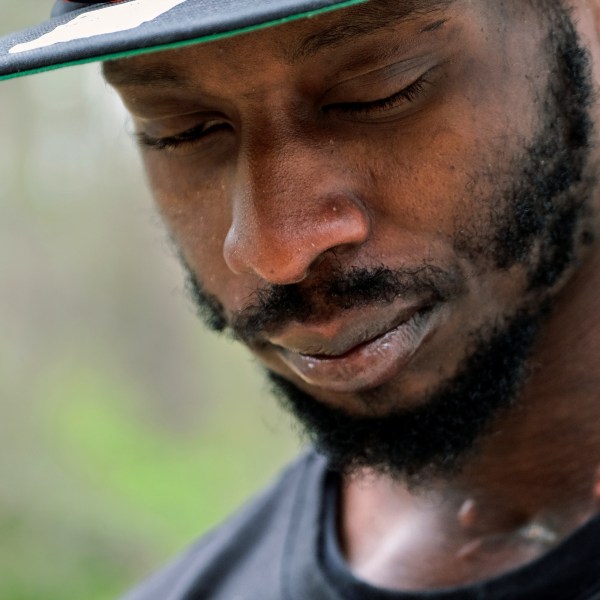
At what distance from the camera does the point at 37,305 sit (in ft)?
23.1

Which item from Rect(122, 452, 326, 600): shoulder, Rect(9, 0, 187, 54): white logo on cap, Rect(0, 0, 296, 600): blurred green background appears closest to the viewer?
Rect(9, 0, 187, 54): white logo on cap

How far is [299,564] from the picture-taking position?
194cm

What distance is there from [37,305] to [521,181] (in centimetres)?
583

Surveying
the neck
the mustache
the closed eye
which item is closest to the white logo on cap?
the closed eye

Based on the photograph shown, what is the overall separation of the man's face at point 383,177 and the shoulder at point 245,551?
19.6 inches

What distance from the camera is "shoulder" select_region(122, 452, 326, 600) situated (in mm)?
2115

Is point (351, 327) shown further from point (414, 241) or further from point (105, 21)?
point (105, 21)

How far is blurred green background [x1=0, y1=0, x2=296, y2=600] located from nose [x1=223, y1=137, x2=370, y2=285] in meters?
4.35

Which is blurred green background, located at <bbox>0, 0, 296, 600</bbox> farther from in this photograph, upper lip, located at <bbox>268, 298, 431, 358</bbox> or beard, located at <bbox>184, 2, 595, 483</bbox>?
upper lip, located at <bbox>268, 298, 431, 358</bbox>

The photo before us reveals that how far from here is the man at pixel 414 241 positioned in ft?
4.84

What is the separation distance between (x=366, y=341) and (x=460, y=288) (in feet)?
0.54

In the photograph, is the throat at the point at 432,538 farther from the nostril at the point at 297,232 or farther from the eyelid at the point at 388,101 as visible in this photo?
the eyelid at the point at 388,101

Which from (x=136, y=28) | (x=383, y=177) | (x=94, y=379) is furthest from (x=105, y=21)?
(x=94, y=379)

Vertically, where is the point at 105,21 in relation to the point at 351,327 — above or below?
above
